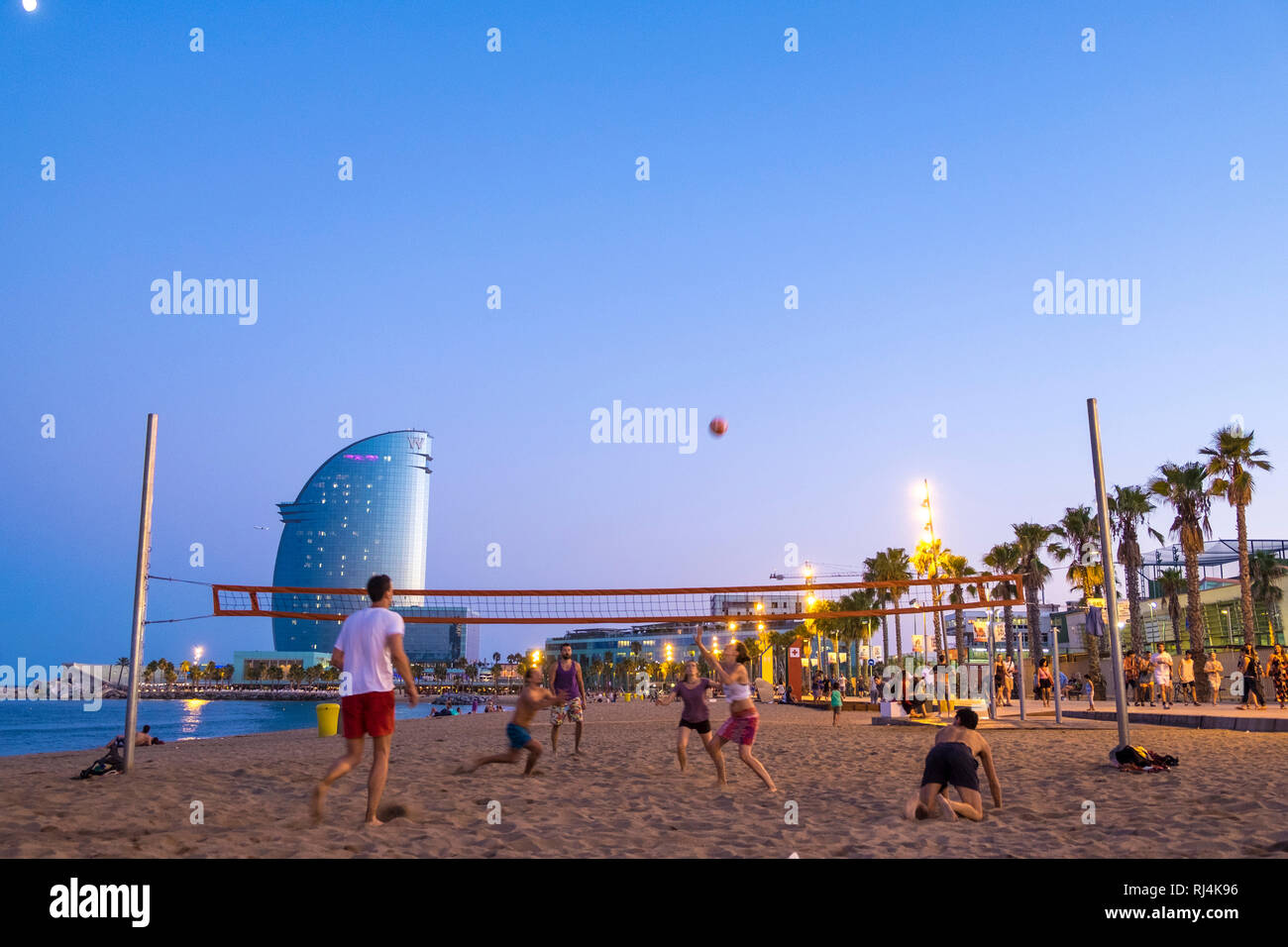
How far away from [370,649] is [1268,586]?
44.9m

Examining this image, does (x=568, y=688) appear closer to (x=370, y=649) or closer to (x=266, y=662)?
(x=370, y=649)

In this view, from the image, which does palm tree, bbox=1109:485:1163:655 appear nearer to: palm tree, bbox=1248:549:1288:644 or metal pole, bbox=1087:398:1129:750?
palm tree, bbox=1248:549:1288:644

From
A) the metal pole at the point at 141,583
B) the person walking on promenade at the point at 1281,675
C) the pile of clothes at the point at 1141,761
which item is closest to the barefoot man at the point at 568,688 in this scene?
the metal pole at the point at 141,583

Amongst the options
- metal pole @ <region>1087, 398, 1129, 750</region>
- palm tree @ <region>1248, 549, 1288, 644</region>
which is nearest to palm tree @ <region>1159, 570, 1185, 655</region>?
palm tree @ <region>1248, 549, 1288, 644</region>

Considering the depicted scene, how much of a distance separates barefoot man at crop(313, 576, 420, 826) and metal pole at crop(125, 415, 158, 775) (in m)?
5.12

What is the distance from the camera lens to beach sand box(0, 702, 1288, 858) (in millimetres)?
4914

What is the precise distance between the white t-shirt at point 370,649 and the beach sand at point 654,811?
0.87 m

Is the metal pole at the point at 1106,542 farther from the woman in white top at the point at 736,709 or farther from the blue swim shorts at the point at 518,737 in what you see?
the blue swim shorts at the point at 518,737

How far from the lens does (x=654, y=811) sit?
652 centimetres

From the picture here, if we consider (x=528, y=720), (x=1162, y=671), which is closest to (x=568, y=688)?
(x=528, y=720)

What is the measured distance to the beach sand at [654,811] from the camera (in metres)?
4.91

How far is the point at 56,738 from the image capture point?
5303 centimetres
